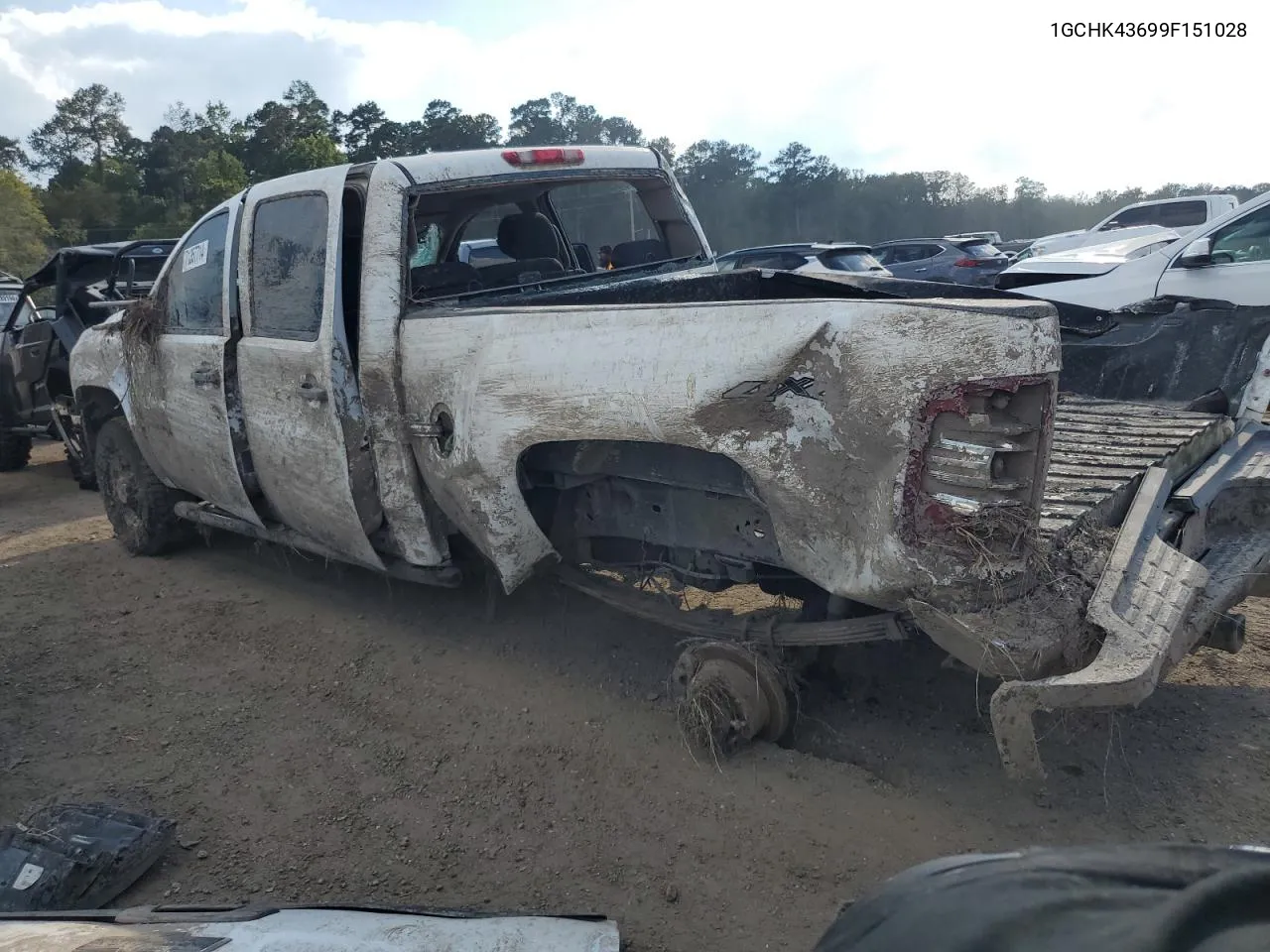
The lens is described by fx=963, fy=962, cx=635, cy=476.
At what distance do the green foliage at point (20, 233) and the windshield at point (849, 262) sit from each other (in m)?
28.4

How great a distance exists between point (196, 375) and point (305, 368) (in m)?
0.96

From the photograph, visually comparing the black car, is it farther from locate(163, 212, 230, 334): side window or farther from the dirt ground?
the dirt ground

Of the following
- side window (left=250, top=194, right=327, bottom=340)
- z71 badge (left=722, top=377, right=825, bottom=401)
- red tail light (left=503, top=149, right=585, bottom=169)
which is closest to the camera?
z71 badge (left=722, top=377, right=825, bottom=401)

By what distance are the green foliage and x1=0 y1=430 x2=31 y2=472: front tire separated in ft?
81.2

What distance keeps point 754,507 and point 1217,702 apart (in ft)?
6.43

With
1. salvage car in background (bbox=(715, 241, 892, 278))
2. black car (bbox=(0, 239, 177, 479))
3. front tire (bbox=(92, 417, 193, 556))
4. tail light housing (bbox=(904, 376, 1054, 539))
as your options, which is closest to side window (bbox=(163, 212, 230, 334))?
front tire (bbox=(92, 417, 193, 556))

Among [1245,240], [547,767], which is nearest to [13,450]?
[547,767]

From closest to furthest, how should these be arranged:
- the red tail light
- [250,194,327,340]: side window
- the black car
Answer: [250,194,327,340]: side window, the red tail light, the black car

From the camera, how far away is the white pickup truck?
13305 mm

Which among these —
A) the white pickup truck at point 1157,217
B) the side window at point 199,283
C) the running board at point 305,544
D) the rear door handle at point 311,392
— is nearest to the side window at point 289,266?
the rear door handle at point 311,392

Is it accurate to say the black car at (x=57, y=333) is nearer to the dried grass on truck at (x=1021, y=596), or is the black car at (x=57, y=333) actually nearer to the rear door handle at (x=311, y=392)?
the rear door handle at (x=311, y=392)

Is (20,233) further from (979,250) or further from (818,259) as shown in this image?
(979,250)

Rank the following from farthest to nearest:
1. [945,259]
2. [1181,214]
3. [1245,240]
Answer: [945,259]
[1181,214]
[1245,240]

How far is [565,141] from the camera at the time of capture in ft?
149
